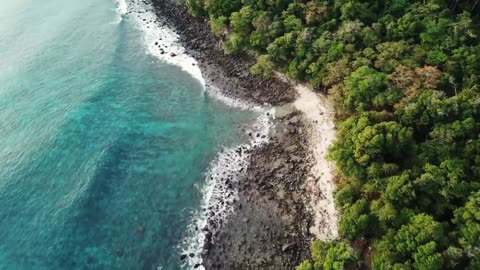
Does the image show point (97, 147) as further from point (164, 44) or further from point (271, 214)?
point (164, 44)

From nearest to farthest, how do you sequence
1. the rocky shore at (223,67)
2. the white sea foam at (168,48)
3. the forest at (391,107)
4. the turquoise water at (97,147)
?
the forest at (391,107)
the turquoise water at (97,147)
the rocky shore at (223,67)
the white sea foam at (168,48)

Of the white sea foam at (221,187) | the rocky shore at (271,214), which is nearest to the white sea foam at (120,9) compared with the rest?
the white sea foam at (221,187)

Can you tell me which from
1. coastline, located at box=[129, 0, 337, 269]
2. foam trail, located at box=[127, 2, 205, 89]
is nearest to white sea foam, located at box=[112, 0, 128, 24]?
foam trail, located at box=[127, 2, 205, 89]

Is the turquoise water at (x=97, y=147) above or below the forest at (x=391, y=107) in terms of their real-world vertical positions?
below

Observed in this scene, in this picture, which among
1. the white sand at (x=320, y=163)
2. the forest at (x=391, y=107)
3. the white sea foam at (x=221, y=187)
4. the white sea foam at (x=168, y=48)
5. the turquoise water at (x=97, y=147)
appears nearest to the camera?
the forest at (x=391, y=107)

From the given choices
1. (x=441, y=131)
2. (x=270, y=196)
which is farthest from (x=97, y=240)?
(x=441, y=131)

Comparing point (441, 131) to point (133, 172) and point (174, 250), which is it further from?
point (133, 172)

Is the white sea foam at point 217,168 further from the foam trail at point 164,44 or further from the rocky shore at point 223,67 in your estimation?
the rocky shore at point 223,67
